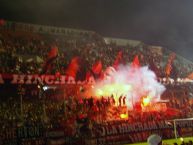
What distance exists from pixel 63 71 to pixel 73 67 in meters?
1.32

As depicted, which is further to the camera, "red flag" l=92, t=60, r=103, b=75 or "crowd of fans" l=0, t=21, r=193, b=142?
"red flag" l=92, t=60, r=103, b=75

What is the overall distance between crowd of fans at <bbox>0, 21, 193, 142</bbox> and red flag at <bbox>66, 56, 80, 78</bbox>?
0.35 metres

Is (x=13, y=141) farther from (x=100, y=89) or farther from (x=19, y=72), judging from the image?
(x=100, y=89)

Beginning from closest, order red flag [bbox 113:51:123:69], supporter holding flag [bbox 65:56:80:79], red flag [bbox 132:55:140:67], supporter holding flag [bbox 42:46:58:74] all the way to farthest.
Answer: supporter holding flag [bbox 42:46:58:74] → supporter holding flag [bbox 65:56:80:79] → red flag [bbox 113:51:123:69] → red flag [bbox 132:55:140:67]

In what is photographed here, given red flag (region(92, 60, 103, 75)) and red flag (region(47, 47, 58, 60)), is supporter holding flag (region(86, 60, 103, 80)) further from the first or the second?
red flag (region(47, 47, 58, 60))

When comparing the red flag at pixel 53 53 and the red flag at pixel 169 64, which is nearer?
the red flag at pixel 53 53

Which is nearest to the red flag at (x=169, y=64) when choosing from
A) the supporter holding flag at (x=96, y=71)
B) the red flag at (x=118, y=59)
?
the red flag at (x=118, y=59)

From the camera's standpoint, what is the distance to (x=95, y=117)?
2559 cm

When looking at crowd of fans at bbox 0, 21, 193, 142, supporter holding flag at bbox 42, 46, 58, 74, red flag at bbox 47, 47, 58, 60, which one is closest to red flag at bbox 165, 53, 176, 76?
crowd of fans at bbox 0, 21, 193, 142

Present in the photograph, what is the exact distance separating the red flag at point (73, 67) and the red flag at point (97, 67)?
177 centimetres

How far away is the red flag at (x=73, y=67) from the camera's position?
27366 millimetres

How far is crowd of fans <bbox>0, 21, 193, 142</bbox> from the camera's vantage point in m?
22.8

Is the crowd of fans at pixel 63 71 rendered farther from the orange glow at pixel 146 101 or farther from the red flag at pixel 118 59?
the orange glow at pixel 146 101

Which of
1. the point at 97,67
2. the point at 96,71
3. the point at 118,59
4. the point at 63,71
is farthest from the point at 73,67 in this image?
the point at 118,59
